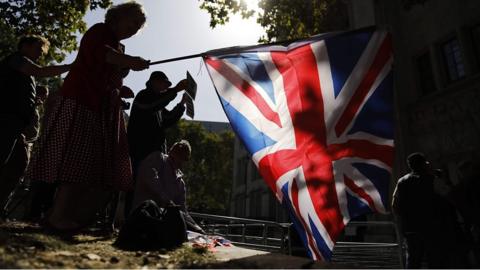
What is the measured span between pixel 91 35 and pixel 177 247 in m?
1.99

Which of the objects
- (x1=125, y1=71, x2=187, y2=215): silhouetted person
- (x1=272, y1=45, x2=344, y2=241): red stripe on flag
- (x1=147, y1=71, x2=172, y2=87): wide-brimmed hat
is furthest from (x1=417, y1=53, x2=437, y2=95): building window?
(x1=125, y1=71, x2=187, y2=215): silhouetted person

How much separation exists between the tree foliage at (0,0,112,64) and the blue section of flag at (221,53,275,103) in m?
8.19

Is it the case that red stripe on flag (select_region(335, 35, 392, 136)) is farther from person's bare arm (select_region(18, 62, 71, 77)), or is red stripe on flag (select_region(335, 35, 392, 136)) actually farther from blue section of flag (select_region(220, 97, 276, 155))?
person's bare arm (select_region(18, 62, 71, 77))

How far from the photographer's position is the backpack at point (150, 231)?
3.03 meters

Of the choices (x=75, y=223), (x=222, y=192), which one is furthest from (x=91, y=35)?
(x=222, y=192)

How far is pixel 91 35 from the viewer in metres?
3.20

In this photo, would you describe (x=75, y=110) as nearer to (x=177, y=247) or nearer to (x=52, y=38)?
(x=177, y=247)

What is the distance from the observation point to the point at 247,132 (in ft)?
13.1

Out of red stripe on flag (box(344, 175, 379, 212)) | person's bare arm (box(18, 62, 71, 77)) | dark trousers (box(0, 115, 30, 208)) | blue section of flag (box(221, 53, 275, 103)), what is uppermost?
blue section of flag (box(221, 53, 275, 103))

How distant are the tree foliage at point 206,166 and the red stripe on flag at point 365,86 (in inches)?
1505

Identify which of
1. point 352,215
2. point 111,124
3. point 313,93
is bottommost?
point 352,215

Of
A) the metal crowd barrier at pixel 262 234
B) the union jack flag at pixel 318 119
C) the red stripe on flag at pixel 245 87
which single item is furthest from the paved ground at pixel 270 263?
the metal crowd barrier at pixel 262 234

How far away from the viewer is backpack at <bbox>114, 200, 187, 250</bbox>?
303cm

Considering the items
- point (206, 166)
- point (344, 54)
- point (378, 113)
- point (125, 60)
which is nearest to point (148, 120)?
point (125, 60)
